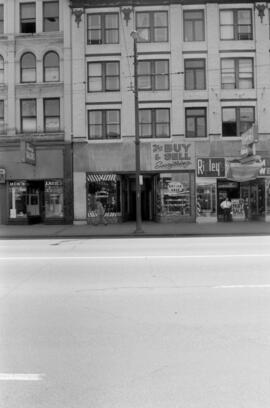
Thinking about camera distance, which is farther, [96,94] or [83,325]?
[96,94]

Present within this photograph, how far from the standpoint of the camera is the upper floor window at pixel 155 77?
28312 millimetres

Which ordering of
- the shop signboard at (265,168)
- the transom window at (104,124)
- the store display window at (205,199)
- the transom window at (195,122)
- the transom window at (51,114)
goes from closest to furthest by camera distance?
the shop signboard at (265,168)
the store display window at (205,199)
the transom window at (195,122)
the transom window at (104,124)
the transom window at (51,114)

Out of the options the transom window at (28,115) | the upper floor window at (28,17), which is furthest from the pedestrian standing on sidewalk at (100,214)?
the upper floor window at (28,17)

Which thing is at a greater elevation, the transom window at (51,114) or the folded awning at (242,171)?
the transom window at (51,114)

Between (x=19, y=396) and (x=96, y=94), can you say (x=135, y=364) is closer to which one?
(x=19, y=396)

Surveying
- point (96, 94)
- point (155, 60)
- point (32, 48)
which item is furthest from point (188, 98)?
point (32, 48)

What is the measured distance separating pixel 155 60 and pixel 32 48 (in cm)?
739

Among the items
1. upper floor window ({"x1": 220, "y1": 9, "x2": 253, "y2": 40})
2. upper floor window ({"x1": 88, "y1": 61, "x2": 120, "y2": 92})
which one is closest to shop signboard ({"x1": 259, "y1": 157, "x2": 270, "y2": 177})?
upper floor window ({"x1": 220, "y1": 9, "x2": 253, "y2": 40})

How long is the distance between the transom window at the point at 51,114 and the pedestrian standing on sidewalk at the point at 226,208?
10674 mm

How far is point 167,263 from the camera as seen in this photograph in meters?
11.4

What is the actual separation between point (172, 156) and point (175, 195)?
2253 mm

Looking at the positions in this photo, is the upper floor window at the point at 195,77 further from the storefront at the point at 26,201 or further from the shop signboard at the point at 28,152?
the shop signboard at the point at 28,152

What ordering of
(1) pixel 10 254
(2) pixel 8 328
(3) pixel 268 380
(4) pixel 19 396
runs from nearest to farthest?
(4) pixel 19 396
(3) pixel 268 380
(2) pixel 8 328
(1) pixel 10 254

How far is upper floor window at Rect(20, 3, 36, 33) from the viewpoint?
29484 millimetres
